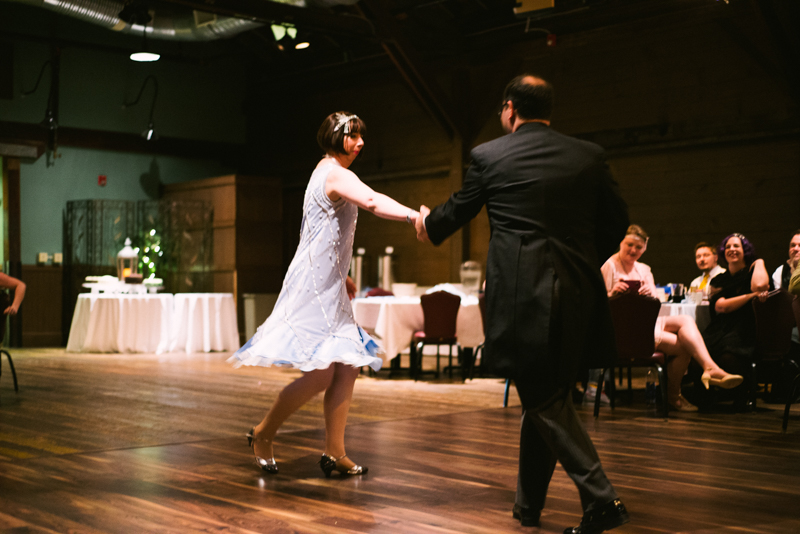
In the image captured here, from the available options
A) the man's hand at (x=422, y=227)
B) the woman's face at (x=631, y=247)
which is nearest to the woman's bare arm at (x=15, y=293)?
the man's hand at (x=422, y=227)

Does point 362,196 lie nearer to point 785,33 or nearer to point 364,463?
point 364,463

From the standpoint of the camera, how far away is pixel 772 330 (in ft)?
17.4

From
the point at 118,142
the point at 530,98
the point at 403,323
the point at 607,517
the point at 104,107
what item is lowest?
the point at 607,517

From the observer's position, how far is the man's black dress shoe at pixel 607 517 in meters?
2.27

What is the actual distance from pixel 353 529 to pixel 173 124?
40.6 ft

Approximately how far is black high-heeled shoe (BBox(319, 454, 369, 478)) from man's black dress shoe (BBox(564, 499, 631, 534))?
1.29m

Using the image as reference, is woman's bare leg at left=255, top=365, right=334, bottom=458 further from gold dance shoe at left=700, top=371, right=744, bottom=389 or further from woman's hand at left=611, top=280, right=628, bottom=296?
gold dance shoe at left=700, top=371, right=744, bottom=389

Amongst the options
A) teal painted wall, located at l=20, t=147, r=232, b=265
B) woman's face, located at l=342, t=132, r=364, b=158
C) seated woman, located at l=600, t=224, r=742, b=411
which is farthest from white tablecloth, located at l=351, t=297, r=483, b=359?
teal painted wall, located at l=20, t=147, r=232, b=265

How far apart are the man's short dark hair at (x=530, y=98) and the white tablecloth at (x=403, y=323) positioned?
5.01m

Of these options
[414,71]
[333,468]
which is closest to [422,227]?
[333,468]

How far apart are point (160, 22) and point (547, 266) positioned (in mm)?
10076

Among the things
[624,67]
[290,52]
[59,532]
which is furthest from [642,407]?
[290,52]

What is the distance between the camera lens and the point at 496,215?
2.40 metres

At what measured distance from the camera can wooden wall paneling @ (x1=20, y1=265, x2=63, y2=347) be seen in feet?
39.7
